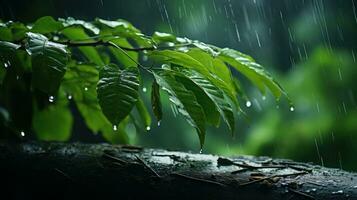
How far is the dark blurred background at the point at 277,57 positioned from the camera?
5.67 ft

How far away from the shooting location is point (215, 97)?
76 centimetres

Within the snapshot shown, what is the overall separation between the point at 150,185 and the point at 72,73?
0.36 m

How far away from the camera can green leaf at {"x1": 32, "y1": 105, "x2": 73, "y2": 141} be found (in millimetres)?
1324

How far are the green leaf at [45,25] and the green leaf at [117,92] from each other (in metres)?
0.20

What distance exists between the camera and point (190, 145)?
2375mm

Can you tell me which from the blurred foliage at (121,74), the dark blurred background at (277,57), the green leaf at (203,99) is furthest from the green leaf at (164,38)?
the dark blurred background at (277,57)

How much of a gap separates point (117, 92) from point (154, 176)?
194mm

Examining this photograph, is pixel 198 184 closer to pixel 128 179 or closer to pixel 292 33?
pixel 128 179

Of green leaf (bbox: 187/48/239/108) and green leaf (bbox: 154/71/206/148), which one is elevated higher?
green leaf (bbox: 187/48/239/108)

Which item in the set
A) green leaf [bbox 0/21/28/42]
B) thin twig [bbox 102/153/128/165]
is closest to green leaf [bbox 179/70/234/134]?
thin twig [bbox 102/153/128/165]

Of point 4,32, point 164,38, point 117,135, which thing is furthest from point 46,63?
point 117,135

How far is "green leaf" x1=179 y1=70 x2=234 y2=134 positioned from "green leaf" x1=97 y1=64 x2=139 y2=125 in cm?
9

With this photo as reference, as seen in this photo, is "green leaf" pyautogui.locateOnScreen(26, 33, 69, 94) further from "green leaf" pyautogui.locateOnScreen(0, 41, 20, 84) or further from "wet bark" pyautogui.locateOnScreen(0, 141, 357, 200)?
"wet bark" pyautogui.locateOnScreen(0, 141, 357, 200)

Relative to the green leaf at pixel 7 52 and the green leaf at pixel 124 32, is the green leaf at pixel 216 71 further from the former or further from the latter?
the green leaf at pixel 7 52
